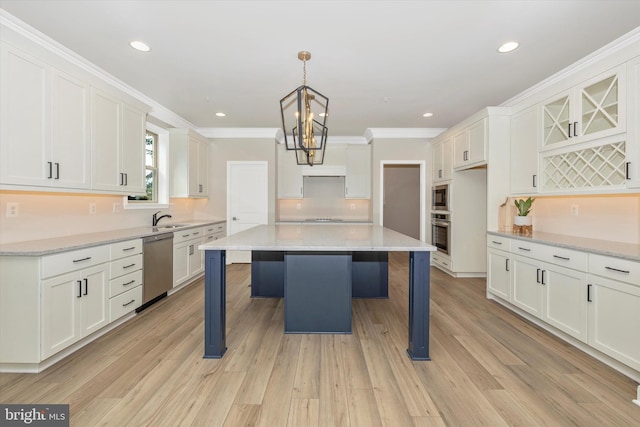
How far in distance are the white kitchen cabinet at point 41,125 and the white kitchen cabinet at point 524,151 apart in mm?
4500

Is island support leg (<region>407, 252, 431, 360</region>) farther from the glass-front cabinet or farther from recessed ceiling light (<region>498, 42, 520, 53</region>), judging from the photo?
recessed ceiling light (<region>498, 42, 520, 53</region>)

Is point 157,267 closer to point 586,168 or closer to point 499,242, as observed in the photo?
point 499,242

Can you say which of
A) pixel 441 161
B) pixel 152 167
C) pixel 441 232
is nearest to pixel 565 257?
pixel 441 232

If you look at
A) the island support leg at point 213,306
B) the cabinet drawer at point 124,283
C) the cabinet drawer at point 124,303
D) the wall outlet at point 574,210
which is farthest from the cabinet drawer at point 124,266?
the wall outlet at point 574,210

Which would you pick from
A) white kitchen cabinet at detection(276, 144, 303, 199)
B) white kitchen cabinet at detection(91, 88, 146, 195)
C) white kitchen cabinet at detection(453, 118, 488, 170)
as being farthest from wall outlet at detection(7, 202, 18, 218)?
white kitchen cabinet at detection(453, 118, 488, 170)

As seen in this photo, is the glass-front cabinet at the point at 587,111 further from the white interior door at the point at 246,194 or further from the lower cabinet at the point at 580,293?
the white interior door at the point at 246,194

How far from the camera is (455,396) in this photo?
1800 mm

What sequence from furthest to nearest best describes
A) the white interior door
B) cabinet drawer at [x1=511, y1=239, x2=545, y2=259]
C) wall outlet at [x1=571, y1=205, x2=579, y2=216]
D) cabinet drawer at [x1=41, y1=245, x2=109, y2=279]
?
the white interior door → wall outlet at [x1=571, y1=205, x2=579, y2=216] → cabinet drawer at [x1=511, y1=239, x2=545, y2=259] → cabinet drawer at [x1=41, y1=245, x2=109, y2=279]

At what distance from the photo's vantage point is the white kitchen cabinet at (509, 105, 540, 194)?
124 inches

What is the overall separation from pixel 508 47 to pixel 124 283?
424cm

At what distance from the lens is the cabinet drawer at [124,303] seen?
2668 millimetres

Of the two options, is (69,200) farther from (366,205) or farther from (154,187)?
(366,205)

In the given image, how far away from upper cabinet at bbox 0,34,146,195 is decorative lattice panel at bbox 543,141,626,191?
4490 millimetres

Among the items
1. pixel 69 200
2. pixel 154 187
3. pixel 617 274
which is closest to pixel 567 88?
pixel 617 274
